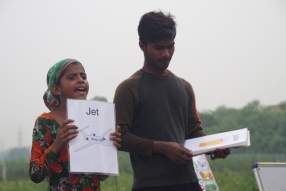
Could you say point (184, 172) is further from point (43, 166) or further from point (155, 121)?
point (43, 166)

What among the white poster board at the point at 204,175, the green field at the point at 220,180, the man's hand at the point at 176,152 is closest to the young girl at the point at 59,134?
the man's hand at the point at 176,152

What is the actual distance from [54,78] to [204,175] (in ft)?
5.05

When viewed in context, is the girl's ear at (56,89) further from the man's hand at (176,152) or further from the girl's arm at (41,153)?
the man's hand at (176,152)

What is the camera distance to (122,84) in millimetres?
3395

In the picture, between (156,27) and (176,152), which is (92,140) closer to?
(176,152)

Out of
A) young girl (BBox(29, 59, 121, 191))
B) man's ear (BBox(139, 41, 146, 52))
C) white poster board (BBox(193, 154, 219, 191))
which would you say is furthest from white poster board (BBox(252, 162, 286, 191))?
young girl (BBox(29, 59, 121, 191))

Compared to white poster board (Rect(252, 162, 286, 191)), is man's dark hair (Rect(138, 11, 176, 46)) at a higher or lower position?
higher

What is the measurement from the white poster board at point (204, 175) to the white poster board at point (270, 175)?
511 millimetres

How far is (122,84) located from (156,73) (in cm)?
21

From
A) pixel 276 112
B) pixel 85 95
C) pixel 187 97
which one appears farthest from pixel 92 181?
pixel 276 112

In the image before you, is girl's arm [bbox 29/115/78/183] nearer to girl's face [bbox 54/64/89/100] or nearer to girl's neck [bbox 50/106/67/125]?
girl's neck [bbox 50/106/67/125]

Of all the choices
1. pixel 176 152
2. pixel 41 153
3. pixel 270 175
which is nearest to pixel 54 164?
pixel 41 153

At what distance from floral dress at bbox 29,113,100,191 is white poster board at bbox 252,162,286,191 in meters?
1.10

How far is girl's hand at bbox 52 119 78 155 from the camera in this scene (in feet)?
8.96
